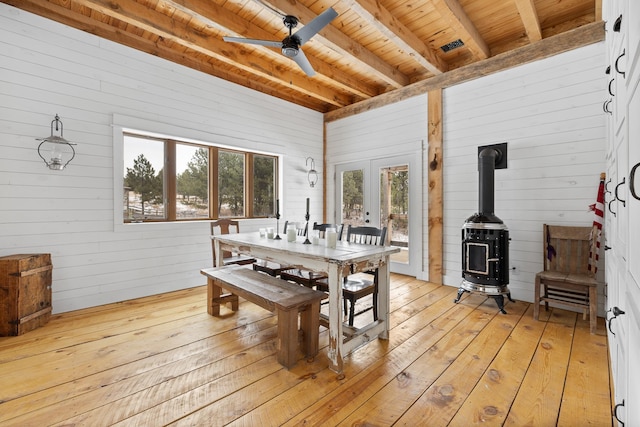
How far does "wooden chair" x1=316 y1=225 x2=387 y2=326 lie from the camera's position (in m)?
2.58

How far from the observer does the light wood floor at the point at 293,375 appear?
5.60 feet

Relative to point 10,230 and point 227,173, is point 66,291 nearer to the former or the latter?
point 10,230

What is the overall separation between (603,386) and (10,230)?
5.15 meters

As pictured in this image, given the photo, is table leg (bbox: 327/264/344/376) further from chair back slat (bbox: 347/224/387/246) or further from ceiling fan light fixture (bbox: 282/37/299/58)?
ceiling fan light fixture (bbox: 282/37/299/58)

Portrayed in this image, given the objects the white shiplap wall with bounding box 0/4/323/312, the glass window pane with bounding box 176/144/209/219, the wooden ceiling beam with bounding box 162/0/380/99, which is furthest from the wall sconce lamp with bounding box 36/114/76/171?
the wooden ceiling beam with bounding box 162/0/380/99

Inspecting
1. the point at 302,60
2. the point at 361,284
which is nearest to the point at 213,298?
the point at 361,284

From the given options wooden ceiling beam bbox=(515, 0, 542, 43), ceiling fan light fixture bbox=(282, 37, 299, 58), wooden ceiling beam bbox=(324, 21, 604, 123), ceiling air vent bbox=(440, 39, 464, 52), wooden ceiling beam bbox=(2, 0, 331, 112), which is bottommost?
ceiling fan light fixture bbox=(282, 37, 299, 58)

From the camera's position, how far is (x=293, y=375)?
210cm

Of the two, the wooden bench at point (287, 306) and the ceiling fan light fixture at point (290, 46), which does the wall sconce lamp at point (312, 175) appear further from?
the wooden bench at point (287, 306)

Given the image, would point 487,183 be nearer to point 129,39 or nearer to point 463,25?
point 463,25

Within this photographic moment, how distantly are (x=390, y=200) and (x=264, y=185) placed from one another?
7.32 feet

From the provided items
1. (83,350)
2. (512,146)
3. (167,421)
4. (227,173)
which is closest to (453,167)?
(512,146)

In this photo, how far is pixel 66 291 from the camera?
3271mm

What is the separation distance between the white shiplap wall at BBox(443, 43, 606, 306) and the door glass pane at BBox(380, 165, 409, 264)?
768 mm
